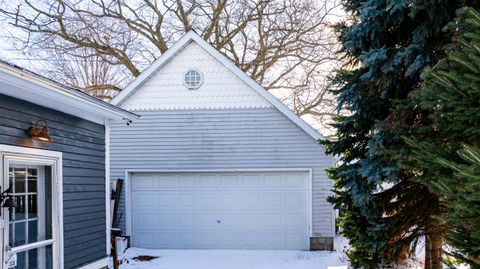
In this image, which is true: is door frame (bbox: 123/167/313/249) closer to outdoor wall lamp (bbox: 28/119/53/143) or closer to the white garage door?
the white garage door

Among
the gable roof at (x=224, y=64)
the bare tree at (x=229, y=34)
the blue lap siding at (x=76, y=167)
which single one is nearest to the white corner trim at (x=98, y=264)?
the blue lap siding at (x=76, y=167)

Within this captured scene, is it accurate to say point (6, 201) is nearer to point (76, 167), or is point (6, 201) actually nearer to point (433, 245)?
point (76, 167)

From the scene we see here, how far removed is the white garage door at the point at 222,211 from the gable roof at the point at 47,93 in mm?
4705

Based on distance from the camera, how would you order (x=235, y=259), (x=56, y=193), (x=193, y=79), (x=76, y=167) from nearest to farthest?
1. (x=56, y=193)
2. (x=76, y=167)
3. (x=235, y=259)
4. (x=193, y=79)

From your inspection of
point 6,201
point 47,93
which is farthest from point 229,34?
point 6,201

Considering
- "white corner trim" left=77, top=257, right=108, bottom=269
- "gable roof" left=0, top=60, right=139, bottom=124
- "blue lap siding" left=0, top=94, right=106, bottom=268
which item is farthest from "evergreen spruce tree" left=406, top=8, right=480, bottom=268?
"white corner trim" left=77, top=257, right=108, bottom=269

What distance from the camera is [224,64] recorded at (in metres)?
10.3

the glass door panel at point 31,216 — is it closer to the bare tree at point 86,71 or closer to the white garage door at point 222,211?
the white garage door at point 222,211

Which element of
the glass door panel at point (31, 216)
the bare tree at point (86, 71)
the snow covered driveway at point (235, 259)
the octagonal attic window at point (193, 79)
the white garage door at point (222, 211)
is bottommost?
the snow covered driveway at point (235, 259)

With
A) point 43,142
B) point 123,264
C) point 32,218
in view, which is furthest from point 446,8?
point 123,264

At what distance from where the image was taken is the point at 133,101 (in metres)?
10.6

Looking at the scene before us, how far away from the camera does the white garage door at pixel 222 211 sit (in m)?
10.2

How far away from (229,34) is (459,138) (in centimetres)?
1465

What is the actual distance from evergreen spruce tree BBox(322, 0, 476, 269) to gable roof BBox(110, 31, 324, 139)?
12.2ft
